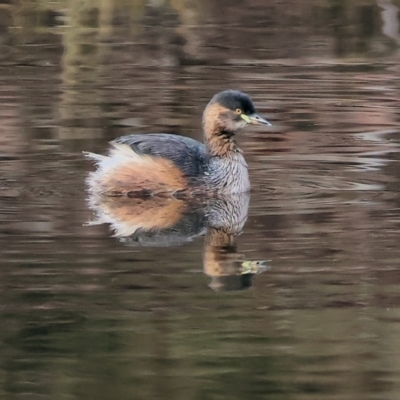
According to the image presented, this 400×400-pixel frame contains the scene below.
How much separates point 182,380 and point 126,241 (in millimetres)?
2716

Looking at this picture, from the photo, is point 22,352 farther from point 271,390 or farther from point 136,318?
point 271,390

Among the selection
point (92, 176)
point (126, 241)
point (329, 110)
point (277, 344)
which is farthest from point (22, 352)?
point (329, 110)

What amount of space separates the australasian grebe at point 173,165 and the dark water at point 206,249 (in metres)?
0.25

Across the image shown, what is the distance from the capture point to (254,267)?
7641 mm

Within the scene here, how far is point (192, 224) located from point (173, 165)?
1065 mm

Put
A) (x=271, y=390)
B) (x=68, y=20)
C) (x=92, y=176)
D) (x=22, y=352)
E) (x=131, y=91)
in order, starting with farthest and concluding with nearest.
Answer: (x=68, y=20)
(x=131, y=91)
(x=92, y=176)
(x=22, y=352)
(x=271, y=390)

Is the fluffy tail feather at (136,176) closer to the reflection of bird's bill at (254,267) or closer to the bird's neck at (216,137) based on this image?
the bird's neck at (216,137)

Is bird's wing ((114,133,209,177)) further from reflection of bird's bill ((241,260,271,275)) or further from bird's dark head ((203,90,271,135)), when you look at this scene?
reflection of bird's bill ((241,260,271,275))

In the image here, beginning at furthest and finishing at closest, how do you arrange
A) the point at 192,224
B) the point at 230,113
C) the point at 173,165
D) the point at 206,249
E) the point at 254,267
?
1. the point at 230,113
2. the point at 173,165
3. the point at 192,224
4. the point at 206,249
5. the point at 254,267

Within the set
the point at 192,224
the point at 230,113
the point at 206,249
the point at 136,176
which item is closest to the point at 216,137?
the point at 230,113

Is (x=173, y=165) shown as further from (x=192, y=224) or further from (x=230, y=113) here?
(x=192, y=224)

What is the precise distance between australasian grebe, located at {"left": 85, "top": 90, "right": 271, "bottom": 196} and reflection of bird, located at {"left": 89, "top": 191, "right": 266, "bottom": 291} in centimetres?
9

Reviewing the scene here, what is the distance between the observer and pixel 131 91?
48.7 feet

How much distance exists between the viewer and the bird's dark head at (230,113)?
408 inches
